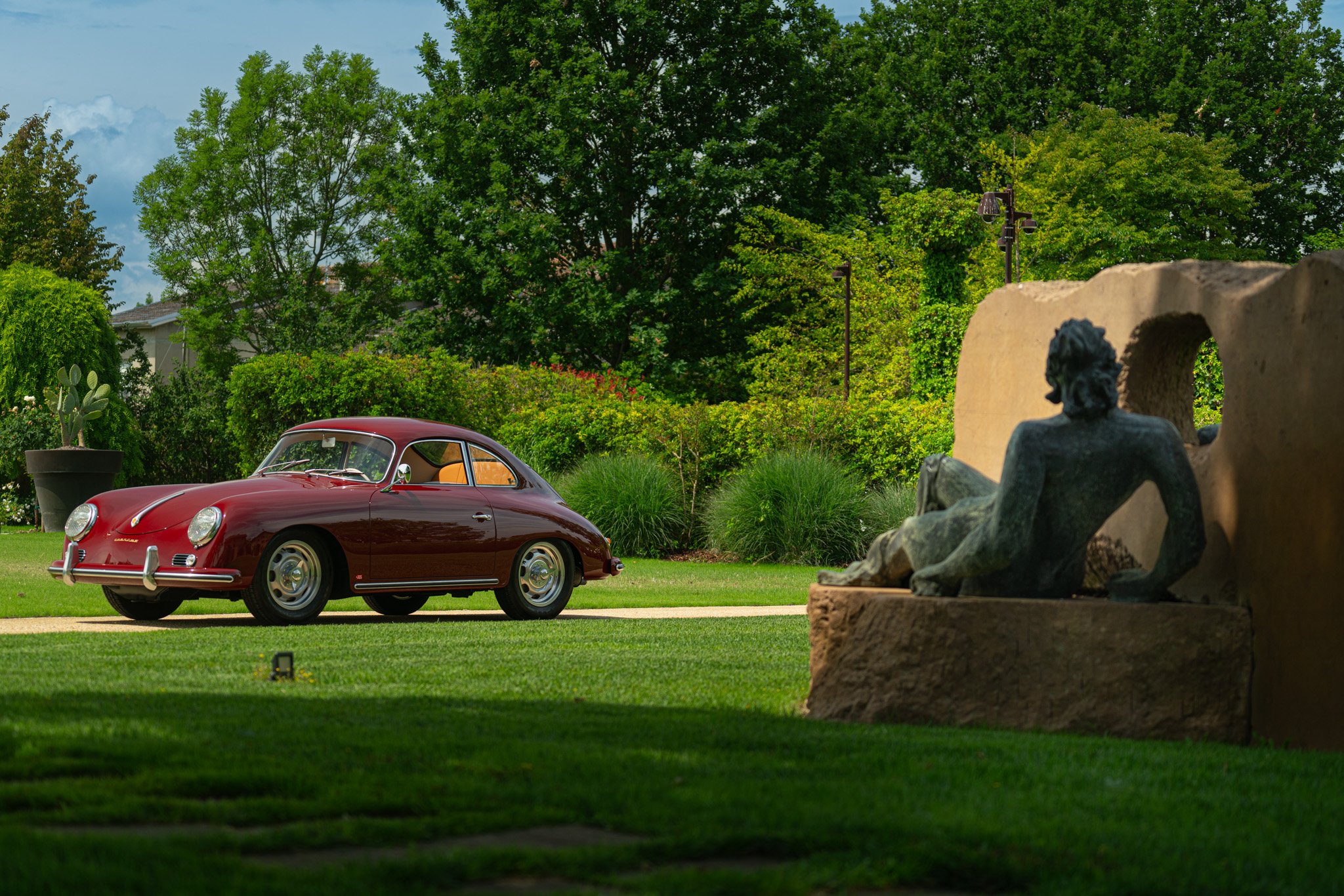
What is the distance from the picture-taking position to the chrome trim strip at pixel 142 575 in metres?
10.1

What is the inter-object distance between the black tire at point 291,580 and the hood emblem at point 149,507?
2.90 ft

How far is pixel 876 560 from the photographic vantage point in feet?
22.1

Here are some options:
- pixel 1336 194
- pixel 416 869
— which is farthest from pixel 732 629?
pixel 1336 194

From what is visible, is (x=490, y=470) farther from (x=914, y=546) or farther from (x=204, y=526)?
(x=914, y=546)

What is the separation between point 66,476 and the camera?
23.4m

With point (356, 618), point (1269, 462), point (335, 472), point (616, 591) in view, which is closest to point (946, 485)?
point (1269, 462)

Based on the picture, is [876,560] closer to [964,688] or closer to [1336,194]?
[964,688]

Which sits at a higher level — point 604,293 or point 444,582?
point 604,293

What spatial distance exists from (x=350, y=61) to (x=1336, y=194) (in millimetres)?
31204

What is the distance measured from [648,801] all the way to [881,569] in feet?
9.93

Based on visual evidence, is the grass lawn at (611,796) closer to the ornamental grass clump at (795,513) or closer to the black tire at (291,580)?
the black tire at (291,580)

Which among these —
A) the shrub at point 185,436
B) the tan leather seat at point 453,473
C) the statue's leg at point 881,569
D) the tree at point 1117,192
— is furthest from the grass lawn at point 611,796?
the tree at point 1117,192

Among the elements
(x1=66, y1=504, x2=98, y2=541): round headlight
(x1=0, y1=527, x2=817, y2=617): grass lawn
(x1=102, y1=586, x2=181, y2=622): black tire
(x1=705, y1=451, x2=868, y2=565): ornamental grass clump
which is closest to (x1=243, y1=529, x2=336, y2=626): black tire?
(x1=102, y1=586, x2=181, y2=622): black tire

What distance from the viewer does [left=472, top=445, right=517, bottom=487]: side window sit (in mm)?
12094
